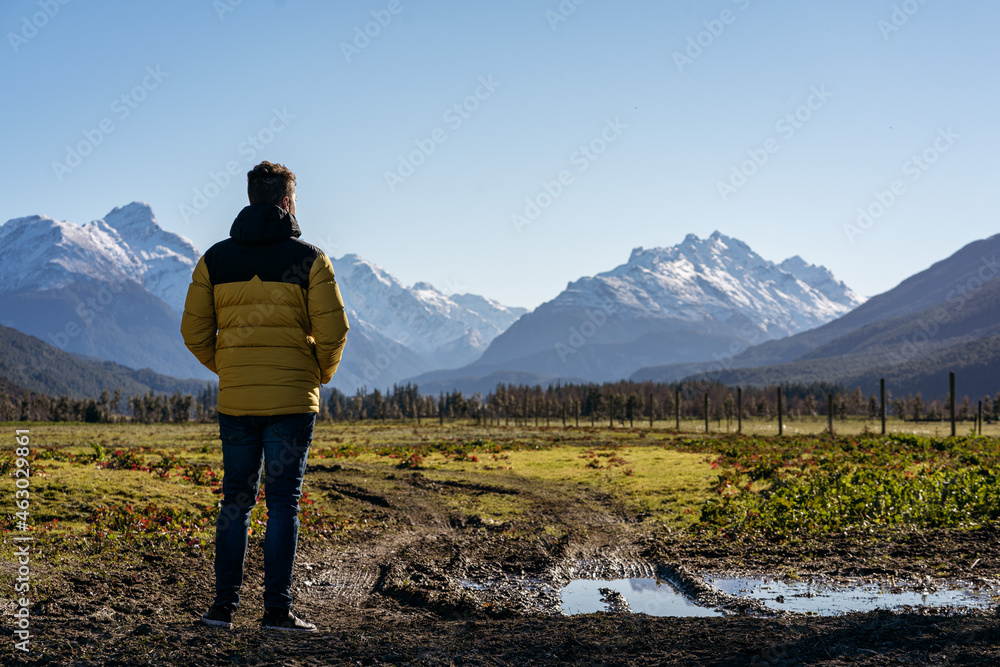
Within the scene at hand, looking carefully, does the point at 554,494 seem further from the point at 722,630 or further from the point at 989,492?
the point at 722,630

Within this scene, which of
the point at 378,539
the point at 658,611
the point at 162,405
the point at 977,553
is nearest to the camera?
the point at 658,611

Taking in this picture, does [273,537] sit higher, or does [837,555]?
[273,537]

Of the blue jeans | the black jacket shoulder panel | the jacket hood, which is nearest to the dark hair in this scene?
the jacket hood

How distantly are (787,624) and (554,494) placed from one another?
11.6m

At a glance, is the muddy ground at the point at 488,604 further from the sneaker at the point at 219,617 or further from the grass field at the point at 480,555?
the sneaker at the point at 219,617

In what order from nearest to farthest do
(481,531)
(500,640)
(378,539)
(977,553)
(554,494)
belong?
(500,640)
(977,553)
(378,539)
(481,531)
(554,494)

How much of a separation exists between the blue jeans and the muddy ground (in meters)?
0.39

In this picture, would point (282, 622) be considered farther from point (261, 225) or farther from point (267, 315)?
point (261, 225)

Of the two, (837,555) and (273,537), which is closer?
(273,537)

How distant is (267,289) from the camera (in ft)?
19.2

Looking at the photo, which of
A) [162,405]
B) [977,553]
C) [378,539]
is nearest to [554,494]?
[378,539]

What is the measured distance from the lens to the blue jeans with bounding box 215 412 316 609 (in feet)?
19.1

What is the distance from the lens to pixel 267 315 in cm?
584

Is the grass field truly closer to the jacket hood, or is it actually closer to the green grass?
the green grass
